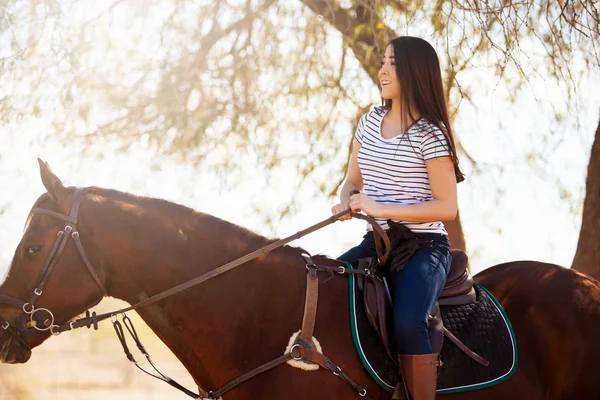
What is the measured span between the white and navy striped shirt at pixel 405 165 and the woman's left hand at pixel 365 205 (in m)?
0.16

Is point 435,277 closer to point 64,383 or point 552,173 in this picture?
point 552,173

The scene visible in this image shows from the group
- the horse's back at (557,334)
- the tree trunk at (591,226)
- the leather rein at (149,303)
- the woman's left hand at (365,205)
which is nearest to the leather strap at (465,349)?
the horse's back at (557,334)

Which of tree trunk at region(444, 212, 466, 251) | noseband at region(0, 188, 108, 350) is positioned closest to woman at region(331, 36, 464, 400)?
noseband at region(0, 188, 108, 350)

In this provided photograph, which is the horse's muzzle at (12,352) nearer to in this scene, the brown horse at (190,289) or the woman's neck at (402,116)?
the brown horse at (190,289)

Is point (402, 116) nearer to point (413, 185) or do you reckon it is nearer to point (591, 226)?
point (413, 185)

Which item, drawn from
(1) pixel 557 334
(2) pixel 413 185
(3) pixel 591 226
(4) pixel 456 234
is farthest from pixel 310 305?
(4) pixel 456 234

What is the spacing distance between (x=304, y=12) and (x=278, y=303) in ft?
18.0

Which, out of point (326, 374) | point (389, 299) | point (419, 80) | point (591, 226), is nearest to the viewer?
point (326, 374)

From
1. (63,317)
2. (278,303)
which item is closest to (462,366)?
(278,303)

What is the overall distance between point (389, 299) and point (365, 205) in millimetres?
453

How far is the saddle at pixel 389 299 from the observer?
3287 millimetres

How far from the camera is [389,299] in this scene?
336cm

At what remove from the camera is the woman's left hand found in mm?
3398

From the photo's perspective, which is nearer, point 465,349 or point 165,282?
point 165,282
